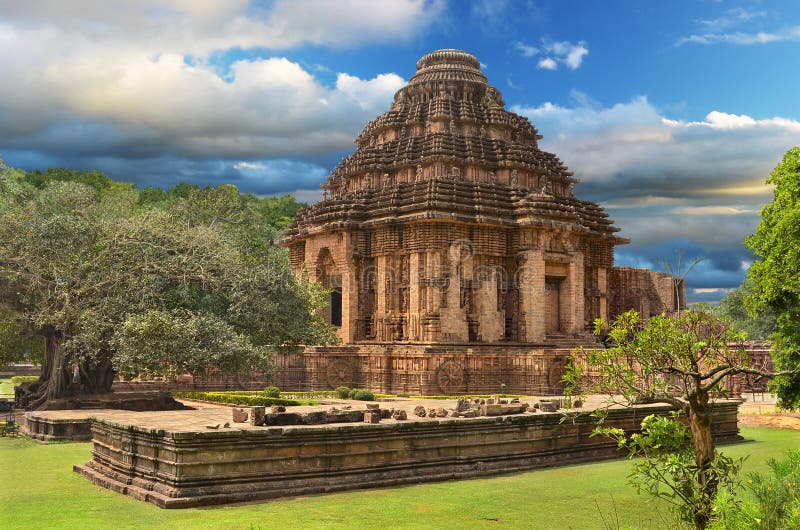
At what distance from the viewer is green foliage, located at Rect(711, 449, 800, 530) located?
6.34 metres

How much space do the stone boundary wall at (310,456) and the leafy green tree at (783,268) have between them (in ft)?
12.4

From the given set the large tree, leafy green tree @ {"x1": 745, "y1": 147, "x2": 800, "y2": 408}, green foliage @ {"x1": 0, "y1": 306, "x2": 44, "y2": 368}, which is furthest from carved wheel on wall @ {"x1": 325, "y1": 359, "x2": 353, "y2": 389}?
leafy green tree @ {"x1": 745, "y1": 147, "x2": 800, "y2": 408}

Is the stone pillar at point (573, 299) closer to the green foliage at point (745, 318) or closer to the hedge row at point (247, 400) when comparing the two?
the hedge row at point (247, 400)

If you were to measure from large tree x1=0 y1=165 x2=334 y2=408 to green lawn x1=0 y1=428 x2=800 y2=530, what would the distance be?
5799 millimetres

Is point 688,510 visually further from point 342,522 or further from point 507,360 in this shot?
point 507,360

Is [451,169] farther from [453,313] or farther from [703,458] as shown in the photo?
[703,458]

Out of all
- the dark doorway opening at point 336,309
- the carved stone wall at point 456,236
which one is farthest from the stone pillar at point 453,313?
the dark doorway opening at point 336,309

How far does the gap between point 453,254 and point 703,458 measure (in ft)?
79.4

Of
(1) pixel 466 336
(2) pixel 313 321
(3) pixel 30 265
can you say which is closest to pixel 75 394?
(3) pixel 30 265

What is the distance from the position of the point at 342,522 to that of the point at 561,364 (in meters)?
20.0

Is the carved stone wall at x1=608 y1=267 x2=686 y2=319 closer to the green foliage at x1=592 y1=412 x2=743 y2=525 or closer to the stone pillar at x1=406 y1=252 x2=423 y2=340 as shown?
the stone pillar at x1=406 y1=252 x2=423 y2=340

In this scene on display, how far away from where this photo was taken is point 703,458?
26.8 feet

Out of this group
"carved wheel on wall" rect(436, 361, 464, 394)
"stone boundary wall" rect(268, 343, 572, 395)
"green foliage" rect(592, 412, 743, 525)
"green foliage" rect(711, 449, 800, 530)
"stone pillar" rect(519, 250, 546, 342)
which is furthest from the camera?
"stone pillar" rect(519, 250, 546, 342)

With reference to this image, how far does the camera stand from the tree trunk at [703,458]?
25.8 ft
